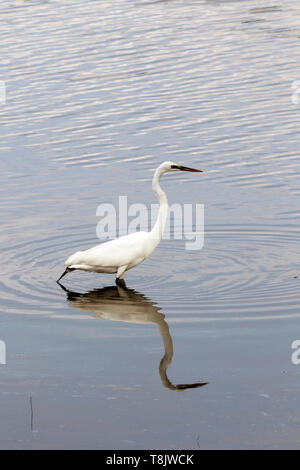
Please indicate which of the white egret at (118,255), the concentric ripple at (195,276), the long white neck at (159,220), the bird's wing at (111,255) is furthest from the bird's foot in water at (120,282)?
the long white neck at (159,220)

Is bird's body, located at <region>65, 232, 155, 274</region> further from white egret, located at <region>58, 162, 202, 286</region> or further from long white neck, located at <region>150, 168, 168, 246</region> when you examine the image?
long white neck, located at <region>150, 168, 168, 246</region>

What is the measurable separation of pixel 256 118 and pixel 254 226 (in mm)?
7699

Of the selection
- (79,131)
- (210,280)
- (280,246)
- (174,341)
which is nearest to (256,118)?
(79,131)

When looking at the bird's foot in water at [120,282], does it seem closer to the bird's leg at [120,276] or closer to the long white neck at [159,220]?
the bird's leg at [120,276]

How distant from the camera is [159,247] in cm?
1520

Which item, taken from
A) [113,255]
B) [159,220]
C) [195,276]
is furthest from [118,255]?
[195,276]

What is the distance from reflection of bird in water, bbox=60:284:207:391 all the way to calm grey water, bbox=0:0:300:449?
1.3 inches

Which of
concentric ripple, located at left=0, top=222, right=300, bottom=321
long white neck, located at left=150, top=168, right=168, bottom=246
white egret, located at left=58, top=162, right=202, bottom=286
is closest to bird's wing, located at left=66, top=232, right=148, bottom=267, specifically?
white egret, located at left=58, top=162, right=202, bottom=286

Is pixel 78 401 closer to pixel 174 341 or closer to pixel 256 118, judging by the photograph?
pixel 174 341

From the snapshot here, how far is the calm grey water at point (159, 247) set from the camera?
8922mm

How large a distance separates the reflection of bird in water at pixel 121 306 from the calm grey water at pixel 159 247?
3cm

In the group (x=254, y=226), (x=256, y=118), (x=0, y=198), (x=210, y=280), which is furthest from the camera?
(x=256, y=118)

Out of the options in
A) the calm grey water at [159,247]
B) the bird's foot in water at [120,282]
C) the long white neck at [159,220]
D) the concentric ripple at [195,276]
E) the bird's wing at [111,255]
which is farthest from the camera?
the long white neck at [159,220]

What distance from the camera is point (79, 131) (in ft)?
75.2
